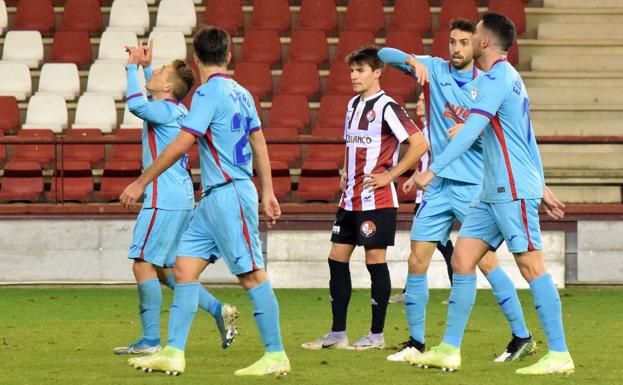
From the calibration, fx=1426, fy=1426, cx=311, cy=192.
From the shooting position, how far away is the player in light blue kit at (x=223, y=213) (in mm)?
7762

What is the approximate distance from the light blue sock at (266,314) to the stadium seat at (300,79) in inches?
394

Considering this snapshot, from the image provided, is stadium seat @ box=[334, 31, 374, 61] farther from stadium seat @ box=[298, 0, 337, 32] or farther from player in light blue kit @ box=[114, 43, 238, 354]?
player in light blue kit @ box=[114, 43, 238, 354]

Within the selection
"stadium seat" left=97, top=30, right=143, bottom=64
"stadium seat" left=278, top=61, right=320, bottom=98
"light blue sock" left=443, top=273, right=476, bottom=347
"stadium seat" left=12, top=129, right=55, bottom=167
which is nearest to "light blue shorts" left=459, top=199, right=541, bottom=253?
"light blue sock" left=443, top=273, right=476, bottom=347

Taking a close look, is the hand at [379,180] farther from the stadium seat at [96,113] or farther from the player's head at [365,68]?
the stadium seat at [96,113]

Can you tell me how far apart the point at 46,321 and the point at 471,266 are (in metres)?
4.58

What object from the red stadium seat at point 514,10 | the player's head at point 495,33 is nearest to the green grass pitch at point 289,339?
the player's head at point 495,33

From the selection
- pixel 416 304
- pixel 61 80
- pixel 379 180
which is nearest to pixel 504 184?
pixel 379 180

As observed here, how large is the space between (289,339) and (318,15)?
9658 mm

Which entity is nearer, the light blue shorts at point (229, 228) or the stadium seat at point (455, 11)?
the light blue shorts at point (229, 228)

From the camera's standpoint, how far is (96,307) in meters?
12.8

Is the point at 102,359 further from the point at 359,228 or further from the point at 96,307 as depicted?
the point at 96,307

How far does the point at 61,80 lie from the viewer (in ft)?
60.6

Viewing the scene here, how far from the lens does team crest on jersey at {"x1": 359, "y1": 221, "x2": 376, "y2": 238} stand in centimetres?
948

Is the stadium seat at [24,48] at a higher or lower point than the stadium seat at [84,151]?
higher
